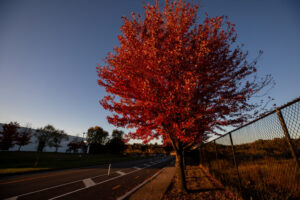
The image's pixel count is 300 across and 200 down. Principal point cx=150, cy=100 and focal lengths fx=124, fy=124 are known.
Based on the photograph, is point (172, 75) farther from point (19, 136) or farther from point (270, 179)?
point (19, 136)

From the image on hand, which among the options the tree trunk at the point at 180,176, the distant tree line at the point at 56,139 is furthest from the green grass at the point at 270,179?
the distant tree line at the point at 56,139

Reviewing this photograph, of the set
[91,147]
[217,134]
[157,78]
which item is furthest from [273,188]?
Answer: [91,147]

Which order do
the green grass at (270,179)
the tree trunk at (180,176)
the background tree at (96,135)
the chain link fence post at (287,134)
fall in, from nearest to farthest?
the chain link fence post at (287,134) → the green grass at (270,179) → the tree trunk at (180,176) → the background tree at (96,135)

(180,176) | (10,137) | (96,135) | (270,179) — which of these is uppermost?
(96,135)

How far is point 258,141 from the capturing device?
329cm

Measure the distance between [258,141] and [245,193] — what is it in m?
2.36

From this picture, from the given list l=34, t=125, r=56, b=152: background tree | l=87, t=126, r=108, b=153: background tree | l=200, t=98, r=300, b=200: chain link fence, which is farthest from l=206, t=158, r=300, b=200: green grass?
l=87, t=126, r=108, b=153: background tree

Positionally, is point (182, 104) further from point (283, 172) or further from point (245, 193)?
point (245, 193)

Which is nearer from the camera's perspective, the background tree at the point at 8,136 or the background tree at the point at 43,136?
the background tree at the point at 8,136

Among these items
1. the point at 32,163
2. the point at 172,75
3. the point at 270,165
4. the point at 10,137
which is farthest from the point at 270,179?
the point at 10,137

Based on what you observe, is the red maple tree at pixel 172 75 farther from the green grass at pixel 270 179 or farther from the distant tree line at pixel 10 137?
the distant tree line at pixel 10 137

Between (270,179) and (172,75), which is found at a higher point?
(172,75)

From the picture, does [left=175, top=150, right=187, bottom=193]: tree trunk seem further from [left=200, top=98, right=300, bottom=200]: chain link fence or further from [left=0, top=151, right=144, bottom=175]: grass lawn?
[left=0, top=151, right=144, bottom=175]: grass lawn

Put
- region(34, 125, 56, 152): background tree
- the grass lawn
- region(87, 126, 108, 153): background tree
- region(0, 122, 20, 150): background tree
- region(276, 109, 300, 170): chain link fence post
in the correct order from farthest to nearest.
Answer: region(87, 126, 108, 153): background tree < region(34, 125, 56, 152): background tree < region(0, 122, 20, 150): background tree < the grass lawn < region(276, 109, 300, 170): chain link fence post
